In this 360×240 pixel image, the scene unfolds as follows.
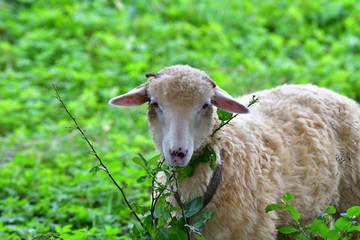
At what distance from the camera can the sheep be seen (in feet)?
9.00

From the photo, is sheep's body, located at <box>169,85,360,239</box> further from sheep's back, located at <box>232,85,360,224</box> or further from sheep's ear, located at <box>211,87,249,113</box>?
sheep's ear, located at <box>211,87,249,113</box>

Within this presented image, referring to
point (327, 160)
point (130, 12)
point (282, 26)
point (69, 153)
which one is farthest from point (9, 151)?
point (282, 26)

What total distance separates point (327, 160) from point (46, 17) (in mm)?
6475

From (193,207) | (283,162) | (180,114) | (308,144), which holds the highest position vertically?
(180,114)

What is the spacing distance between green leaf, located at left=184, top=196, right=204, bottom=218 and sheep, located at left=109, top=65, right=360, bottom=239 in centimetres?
16

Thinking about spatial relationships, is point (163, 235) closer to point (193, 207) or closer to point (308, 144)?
point (193, 207)

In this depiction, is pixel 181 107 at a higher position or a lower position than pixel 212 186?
higher

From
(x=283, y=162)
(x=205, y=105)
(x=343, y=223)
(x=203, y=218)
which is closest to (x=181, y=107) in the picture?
(x=205, y=105)

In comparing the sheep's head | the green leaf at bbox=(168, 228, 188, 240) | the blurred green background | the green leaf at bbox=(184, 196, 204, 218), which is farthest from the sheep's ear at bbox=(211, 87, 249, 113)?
the blurred green background

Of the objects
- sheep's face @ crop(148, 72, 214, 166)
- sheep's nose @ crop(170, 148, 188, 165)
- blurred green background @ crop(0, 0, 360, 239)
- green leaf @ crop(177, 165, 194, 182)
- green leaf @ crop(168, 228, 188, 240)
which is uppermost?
blurred green background @ crop(0, 0, 360, 239)

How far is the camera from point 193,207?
8.79 feet

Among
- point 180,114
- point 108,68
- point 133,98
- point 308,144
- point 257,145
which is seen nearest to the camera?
point 180,114

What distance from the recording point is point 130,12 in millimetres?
8945

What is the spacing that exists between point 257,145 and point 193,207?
759 millimetres
